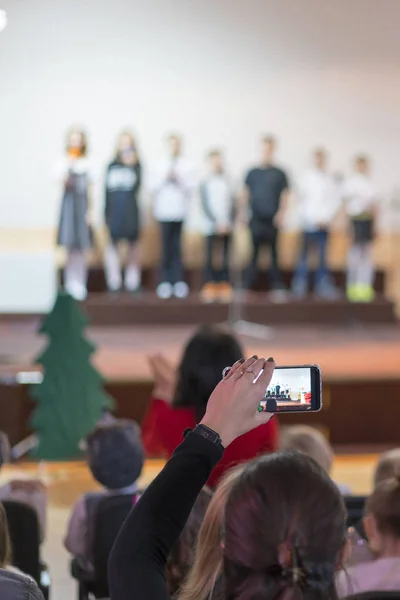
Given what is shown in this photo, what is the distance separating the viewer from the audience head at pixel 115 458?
2527mm

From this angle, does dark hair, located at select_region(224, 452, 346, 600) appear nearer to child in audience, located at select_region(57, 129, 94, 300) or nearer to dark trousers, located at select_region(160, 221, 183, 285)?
child in audience, located at select_region(57, 129, 94, 300)

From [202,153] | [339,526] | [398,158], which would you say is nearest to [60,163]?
[202,153]

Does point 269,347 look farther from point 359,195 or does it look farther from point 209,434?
point 209,434

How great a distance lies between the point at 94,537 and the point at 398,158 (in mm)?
8035

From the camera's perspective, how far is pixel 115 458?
254 cm

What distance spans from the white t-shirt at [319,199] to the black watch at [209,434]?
298 inches

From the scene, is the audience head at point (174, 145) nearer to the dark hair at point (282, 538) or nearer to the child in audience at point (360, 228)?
the child in audience at point (360, 228)

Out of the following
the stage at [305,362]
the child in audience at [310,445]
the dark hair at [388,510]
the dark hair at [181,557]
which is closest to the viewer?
the dark hair at [388,510]

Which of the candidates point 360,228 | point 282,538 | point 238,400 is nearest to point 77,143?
point 360,228

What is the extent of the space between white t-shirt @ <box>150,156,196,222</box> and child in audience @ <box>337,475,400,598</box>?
22.3ft

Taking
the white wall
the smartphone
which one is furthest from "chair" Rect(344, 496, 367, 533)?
the white wall

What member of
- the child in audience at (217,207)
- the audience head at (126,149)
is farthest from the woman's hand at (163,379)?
the child in audience at (217,207)

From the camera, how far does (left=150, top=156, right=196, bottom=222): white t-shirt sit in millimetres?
8438

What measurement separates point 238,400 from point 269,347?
227 inches
